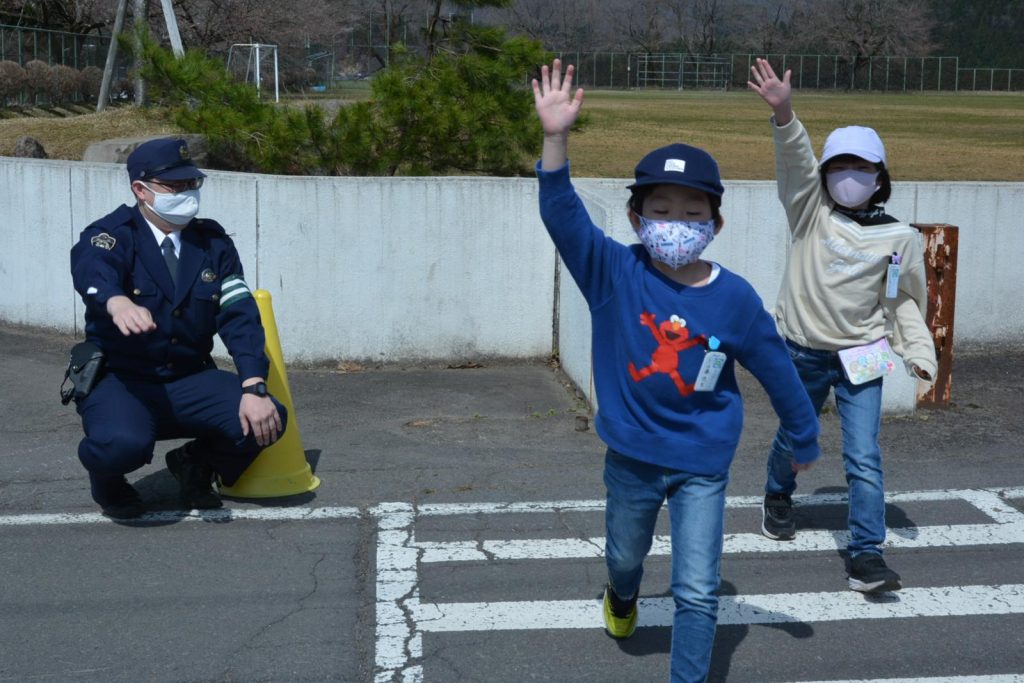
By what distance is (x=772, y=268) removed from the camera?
28.2 feet

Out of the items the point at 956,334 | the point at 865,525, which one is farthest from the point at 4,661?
→ the point at 956,334

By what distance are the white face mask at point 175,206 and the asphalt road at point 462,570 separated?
1327 mm

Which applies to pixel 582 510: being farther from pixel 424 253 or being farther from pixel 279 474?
pixel 424 253

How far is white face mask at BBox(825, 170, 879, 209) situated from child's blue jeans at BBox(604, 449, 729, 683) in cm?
156

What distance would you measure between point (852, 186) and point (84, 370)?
3.23 meters

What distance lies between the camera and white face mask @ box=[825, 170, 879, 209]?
4832mm

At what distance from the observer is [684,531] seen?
380 cm

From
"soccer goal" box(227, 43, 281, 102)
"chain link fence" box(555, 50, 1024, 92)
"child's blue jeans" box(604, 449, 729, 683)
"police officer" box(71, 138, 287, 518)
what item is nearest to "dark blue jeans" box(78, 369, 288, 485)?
"police officer" box(71, 138, 287, 518)

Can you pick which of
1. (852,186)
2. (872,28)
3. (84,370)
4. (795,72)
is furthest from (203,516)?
(872,28)

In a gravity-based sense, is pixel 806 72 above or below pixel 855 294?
above

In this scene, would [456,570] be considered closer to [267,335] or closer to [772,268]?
[267,335]

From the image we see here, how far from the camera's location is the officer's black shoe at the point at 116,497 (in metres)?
5.51

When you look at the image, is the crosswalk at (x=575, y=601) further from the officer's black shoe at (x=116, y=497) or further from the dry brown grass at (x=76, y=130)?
the dry brown grass at (x=76, y=130)

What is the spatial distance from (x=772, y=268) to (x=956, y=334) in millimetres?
1567
